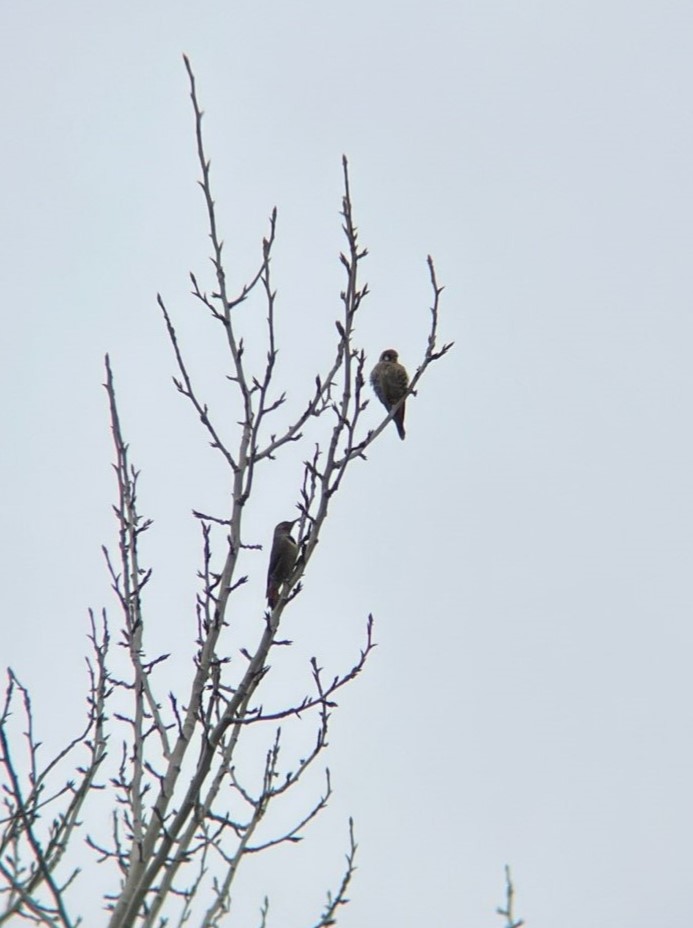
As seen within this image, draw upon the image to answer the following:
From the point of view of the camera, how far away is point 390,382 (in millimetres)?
11570

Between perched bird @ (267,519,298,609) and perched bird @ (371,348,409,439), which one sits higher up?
perched bird @ (371,348,409,439)

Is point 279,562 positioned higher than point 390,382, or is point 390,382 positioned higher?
point 390,382

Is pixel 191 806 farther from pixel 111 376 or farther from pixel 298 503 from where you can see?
pixel 111 376

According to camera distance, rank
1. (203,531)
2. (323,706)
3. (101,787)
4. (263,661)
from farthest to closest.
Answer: (101,787) → (203,531) → (323,706) → (263,661)

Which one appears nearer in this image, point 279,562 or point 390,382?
point 279,562

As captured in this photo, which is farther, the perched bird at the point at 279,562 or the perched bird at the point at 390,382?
the perched bird at the point at 390,382

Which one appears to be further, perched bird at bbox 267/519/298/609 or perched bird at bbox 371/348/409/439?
perched bird at bbox 371/348/409/439

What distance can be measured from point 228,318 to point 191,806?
1885 mm

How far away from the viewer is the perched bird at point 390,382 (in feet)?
37.7

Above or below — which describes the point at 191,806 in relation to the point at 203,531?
below

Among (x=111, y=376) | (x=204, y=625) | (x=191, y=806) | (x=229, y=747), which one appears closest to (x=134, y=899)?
(x=191, y=806)

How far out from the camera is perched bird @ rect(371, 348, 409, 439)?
11.5 meters

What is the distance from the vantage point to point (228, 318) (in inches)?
178

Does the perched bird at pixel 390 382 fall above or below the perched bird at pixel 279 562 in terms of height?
above
